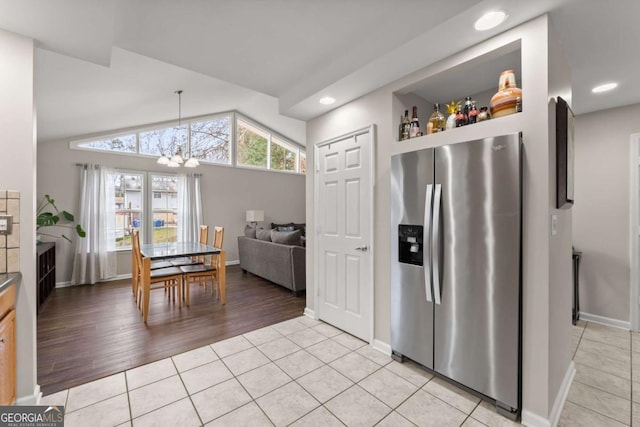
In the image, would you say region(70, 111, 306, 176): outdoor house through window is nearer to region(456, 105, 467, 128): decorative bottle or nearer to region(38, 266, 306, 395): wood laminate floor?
region(38, 266, 306, 395): wood laminate floor

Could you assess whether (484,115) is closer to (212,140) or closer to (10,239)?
(10,239)

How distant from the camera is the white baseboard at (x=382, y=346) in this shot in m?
2.49

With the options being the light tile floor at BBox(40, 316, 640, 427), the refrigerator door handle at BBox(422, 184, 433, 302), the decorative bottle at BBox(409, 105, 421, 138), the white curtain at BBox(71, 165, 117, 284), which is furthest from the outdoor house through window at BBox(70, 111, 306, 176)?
the refrigerator door handle at BBox(422, 184, 433, 302)

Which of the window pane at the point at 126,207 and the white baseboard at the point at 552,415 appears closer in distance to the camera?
the white baseboard at the point at 552,415

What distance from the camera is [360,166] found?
2740 mm

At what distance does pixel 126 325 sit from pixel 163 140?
162 inches

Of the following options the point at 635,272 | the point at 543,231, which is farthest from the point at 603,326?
the point at 543,231

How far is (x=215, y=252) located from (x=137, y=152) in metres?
3.30

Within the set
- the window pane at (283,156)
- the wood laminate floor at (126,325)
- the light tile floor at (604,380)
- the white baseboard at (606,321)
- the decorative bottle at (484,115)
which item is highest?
the window pane at (283,156)

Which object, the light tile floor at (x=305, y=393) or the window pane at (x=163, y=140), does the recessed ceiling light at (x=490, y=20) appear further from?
the window pane at (x=163, y=140)

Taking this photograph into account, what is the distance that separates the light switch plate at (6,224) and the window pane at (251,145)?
5492 millimetres

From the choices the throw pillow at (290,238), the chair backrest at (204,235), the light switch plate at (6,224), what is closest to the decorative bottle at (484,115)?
the light switch plate at (6,224)

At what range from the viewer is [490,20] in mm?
1659

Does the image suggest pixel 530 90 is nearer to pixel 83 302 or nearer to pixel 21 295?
pixel 21 295
